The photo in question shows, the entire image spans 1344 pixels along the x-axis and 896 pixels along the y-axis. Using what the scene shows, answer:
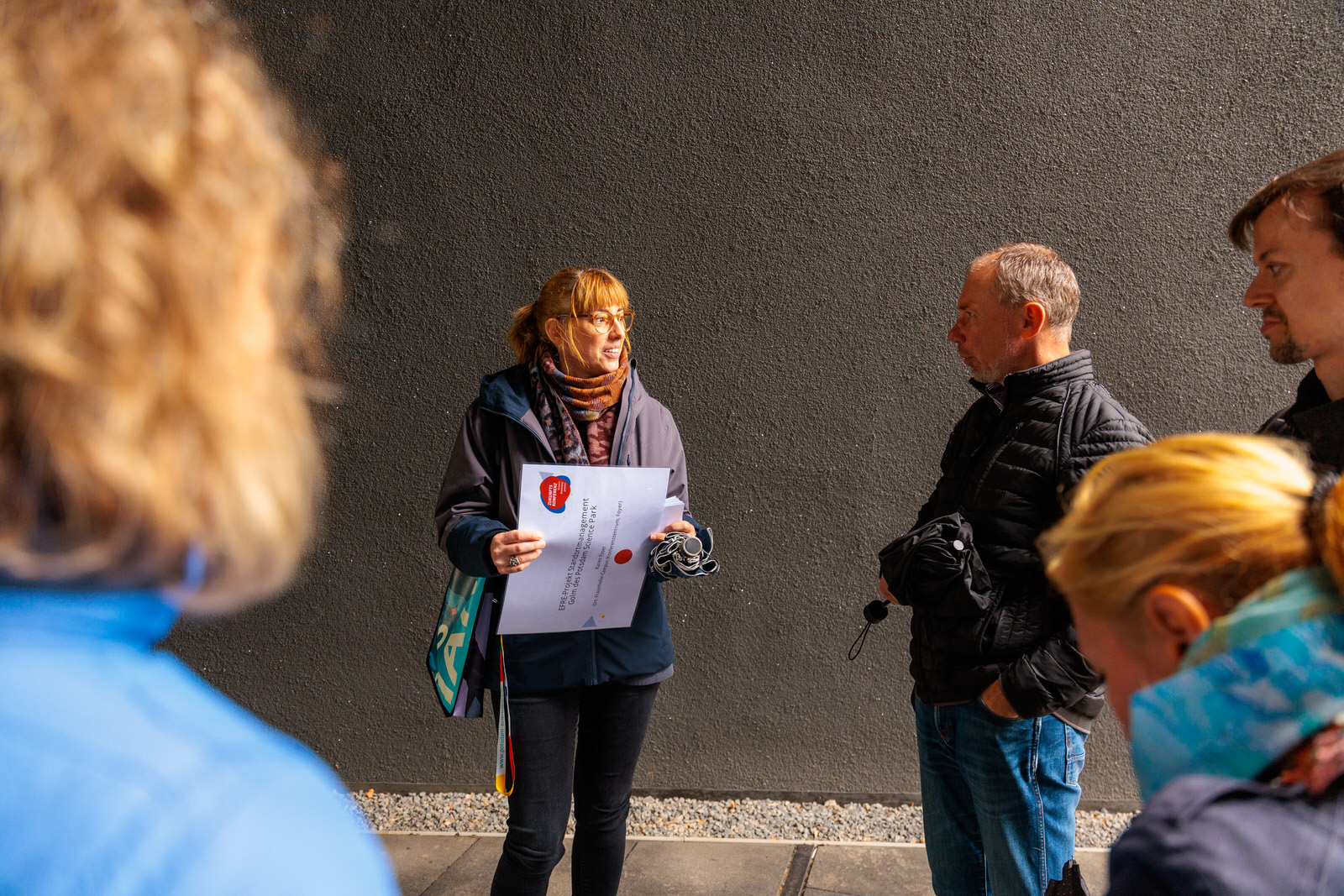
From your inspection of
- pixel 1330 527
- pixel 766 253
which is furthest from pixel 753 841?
pixel 1330 527

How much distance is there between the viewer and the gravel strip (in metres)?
3.33

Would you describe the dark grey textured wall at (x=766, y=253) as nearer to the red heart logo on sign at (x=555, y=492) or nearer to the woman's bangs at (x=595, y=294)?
the woman's bangs at (x=595, y=294)

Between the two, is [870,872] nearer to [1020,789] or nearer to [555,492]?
[1020,789]

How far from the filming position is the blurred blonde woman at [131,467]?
17.0 inches

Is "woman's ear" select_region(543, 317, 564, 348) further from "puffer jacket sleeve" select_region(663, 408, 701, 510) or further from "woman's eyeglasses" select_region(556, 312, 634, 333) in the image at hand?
"puffer jacket sleeve" select_region(663, 408, 701, 510)

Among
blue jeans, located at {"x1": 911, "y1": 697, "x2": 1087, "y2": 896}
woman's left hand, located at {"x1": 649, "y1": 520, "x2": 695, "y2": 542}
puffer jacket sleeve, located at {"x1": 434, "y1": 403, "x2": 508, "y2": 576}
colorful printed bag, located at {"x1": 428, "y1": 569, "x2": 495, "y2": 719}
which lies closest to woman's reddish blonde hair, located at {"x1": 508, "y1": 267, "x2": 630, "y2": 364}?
puffer jacket sleeve, located at {"x1": 434, "y1": 403, "x2": 508, "y2": 576}

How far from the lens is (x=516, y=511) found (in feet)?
7.35

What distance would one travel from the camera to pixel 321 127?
3.50 metres

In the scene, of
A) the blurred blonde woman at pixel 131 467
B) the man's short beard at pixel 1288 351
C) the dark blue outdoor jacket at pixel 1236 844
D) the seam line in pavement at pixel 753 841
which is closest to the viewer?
the blurred blonde woman at pixel 131 467

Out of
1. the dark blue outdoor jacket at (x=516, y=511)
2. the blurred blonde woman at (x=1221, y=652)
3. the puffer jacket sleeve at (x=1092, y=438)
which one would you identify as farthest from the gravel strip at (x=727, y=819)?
the blurred blonde woman at (x=1221, y=652)

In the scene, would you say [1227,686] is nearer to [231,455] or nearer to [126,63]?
[231,455]

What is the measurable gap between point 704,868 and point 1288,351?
2.54 metres

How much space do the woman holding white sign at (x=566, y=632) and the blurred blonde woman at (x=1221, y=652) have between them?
1.41 m

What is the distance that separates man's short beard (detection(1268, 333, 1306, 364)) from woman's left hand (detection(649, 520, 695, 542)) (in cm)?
135
